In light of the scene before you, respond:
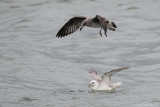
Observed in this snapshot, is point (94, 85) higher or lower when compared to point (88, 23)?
lower

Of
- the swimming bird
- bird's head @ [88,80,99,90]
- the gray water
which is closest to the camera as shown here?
the swimming bird

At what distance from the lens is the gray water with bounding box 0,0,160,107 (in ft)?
53.9

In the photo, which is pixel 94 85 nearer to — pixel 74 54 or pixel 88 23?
pixel 88 23

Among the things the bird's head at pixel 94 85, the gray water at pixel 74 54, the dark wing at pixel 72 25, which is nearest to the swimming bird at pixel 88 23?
the dark wing at pixel 72 25

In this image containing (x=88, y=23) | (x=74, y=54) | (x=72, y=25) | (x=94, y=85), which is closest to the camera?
Result: (x=88, y=23)

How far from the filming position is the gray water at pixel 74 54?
53.9ft

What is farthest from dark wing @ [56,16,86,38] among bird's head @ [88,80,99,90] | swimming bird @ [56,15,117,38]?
bird's head @ [88,80,99,90]

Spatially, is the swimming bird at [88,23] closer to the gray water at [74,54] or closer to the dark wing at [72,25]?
the dark wing at [72,25]

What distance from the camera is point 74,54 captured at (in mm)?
22906

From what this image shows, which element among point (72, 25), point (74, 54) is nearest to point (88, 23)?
point (72, 25)

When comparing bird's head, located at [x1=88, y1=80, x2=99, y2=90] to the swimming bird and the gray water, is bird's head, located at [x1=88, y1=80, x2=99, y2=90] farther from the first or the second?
the swimming bird

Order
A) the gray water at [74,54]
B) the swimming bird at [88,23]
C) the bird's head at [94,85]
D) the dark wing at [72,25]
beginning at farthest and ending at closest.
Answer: the dark wing at [72,25] < the bird's head at [94,85] < the gray water at [74,54] < the swimming bird at [88,23]

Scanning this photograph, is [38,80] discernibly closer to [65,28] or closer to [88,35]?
[65,28]

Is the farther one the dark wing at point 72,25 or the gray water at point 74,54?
the dark wing at point 72,25
